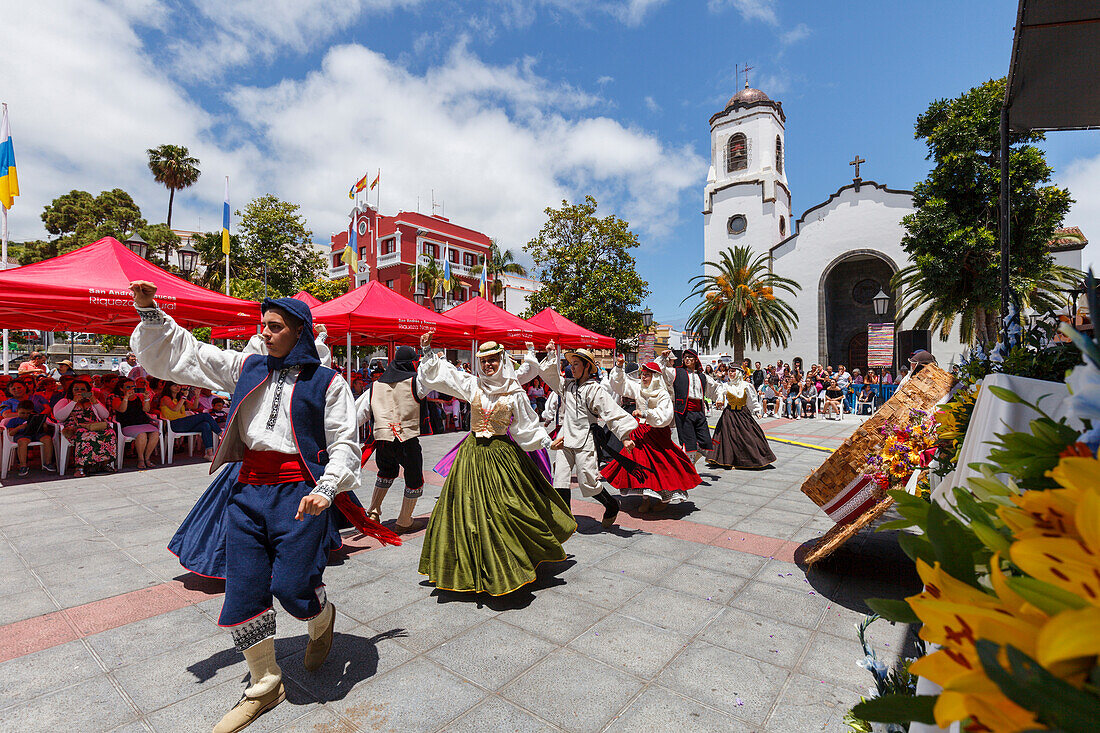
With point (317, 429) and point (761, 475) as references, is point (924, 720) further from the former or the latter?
point (761, 475)

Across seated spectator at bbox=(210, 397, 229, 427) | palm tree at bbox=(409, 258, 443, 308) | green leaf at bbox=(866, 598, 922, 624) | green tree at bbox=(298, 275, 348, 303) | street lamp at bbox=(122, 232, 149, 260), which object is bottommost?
seated spectator at bbox=(210, 397, 229, 427)

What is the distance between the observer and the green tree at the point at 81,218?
106 feet

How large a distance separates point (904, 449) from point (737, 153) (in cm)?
3599

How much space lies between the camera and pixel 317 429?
292cm

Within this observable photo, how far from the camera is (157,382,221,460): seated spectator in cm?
918

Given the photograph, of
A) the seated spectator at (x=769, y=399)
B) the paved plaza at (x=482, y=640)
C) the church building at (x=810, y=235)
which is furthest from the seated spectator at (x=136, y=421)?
the church building at (x=810, y=235)

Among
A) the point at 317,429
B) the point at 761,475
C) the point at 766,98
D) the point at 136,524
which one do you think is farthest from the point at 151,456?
the point at 766,98

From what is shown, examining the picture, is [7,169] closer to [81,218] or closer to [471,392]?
[471,392]

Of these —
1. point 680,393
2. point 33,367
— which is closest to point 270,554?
point 680,393

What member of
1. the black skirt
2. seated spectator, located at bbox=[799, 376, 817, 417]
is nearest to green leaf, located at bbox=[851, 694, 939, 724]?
the black skirt

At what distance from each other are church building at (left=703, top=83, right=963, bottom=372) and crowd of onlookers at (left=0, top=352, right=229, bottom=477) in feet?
95.6

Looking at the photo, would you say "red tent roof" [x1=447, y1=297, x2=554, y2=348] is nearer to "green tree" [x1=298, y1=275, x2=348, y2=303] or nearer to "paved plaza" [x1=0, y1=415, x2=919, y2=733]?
"paved plaza" [x1=0, y1=415, x2=919, y2=733]

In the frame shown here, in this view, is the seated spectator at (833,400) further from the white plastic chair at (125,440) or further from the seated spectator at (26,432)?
the seated spectator at (26,432)

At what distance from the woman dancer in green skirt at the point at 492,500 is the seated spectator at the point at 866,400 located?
19239 mm
